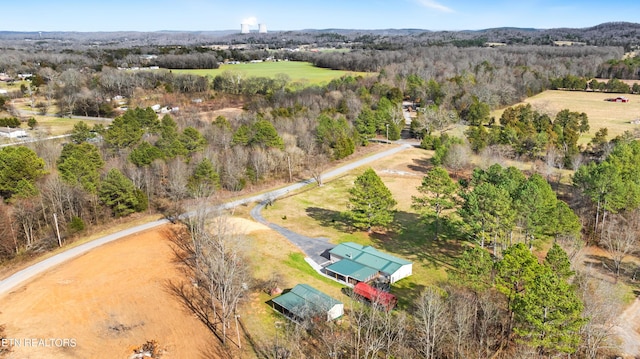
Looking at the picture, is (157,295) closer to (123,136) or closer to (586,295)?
(586,295)

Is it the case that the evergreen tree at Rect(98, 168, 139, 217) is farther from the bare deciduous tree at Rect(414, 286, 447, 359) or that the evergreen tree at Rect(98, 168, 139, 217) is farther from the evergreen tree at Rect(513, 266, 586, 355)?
the evergreen tree at Rect(513, 266, 586, 355)

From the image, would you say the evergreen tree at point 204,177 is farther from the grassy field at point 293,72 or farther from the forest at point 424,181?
the grassy field at point 293,72

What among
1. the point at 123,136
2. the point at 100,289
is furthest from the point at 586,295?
the point at 123,136

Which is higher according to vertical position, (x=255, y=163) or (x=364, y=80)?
(x=364, y=80)

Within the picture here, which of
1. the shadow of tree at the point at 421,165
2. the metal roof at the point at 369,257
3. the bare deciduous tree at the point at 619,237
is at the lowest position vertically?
the shadow of tree at the point at 421,165

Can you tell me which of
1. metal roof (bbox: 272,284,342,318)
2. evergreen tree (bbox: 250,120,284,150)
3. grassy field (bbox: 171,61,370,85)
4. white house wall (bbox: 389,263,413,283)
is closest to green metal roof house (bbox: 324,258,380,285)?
white house wall (bbox: 389,263,413,283)

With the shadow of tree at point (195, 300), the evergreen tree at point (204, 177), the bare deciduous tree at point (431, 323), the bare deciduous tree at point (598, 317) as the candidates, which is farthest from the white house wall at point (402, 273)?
the evergreen tree at point (204, 177)
